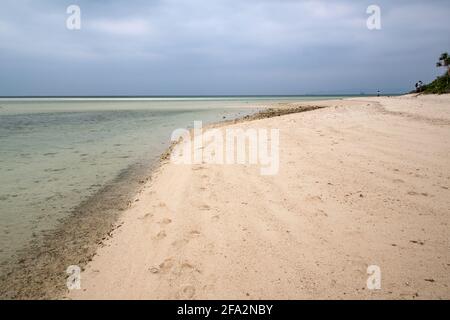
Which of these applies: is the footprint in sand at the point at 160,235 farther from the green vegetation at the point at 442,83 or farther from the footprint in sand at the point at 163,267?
the green vegetation at the point at 442,83

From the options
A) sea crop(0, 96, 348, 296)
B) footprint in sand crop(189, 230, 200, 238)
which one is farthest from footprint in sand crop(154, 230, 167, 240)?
sea crop(0, 96, 348, 296)

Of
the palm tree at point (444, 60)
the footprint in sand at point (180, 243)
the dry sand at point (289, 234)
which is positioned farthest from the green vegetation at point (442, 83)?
the footprint in sand at point (180, 243)

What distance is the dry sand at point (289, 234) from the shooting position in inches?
112

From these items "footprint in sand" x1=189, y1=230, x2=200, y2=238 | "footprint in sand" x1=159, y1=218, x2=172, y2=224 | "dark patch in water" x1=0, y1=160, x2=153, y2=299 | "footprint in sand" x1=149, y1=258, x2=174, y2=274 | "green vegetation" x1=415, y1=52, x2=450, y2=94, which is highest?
"green vegetation" x1=415, y1=52, x2=450, y2=94

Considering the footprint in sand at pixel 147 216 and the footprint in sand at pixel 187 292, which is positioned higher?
the footprint in sand at pixel 147 216

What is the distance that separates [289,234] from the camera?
3693 mm

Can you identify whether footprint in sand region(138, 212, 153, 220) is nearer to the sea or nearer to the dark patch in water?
the dark patch in water

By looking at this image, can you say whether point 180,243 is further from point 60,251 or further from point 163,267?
point 60,251

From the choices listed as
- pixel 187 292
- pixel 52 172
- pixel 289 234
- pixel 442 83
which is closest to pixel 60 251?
pixel 187 292

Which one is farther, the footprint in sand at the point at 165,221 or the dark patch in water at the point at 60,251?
the footprint in sand at the point at 165,221

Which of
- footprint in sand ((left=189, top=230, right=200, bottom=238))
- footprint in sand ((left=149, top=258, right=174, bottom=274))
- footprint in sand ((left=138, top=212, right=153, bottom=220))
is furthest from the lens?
footprint in sand ((left=138, top=212, right=153, bottom=220))

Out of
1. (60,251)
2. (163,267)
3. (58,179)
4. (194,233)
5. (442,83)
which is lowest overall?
(60,251)

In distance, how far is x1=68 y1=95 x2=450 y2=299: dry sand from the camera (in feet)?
9.37
